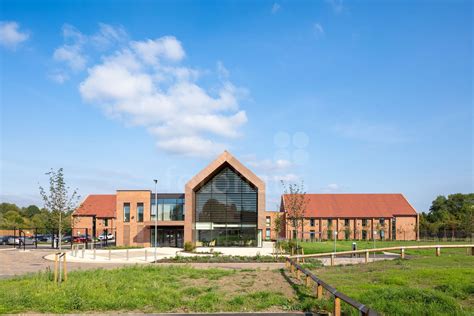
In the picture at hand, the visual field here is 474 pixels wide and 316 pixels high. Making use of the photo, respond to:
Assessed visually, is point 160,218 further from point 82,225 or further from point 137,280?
point 137,280

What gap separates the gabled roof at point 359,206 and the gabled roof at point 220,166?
31.4m

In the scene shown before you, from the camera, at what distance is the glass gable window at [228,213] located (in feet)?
158

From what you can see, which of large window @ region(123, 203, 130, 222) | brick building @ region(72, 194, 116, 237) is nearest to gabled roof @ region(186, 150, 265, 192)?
large window @ region(123, 203, 130, 222)

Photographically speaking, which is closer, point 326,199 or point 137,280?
point 137,280

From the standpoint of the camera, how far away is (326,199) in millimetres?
82688

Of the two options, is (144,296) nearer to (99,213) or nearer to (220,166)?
(220,166)

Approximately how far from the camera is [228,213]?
1903 inches

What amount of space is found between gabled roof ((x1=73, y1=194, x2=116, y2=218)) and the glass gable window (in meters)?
30.5

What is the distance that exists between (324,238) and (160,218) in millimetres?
36792

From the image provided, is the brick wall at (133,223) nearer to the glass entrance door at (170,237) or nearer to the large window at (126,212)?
the large window at (126,212)

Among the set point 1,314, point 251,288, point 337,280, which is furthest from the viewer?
point 337,280

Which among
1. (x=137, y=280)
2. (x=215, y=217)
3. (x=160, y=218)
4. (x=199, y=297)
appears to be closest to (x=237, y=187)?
(x=215, y=217)

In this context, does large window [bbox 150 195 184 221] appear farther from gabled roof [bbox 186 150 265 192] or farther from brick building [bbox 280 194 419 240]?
brick building [bbox 280 194 419 240]

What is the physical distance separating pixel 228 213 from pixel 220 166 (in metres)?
5.37
